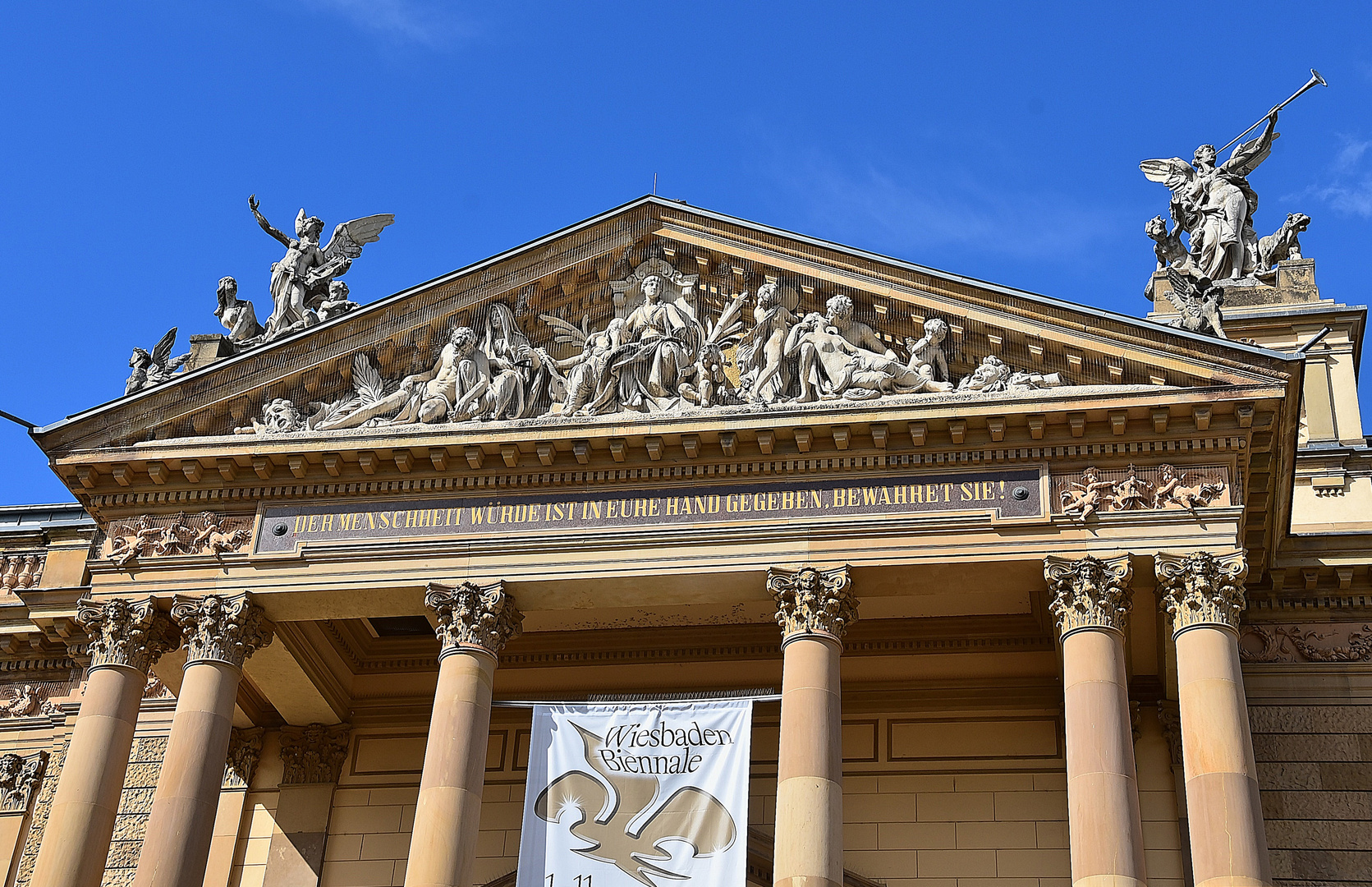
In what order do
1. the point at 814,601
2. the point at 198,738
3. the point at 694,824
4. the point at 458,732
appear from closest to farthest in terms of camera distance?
the point at 694,824 < the point at 458,732 < the point at 814,601 < the point at 198,738

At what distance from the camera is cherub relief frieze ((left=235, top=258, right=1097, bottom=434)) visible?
73.0 feet

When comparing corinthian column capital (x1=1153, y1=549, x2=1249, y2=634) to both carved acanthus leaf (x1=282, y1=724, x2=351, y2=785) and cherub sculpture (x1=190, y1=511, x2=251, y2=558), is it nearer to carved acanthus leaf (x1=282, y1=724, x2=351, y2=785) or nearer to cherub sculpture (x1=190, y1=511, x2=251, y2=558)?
cherub sculpture (x1=190, y1=511, x2=251, y2=558)

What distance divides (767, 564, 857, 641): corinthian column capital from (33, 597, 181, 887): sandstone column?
8743 millimetres

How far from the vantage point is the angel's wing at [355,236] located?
2866 cm

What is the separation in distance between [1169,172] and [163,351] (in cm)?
1859

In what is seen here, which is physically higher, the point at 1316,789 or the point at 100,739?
the point at 1316,789

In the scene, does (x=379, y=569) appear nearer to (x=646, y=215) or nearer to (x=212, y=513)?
(x=212, y=513)

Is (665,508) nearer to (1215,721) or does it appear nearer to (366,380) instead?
(366,380)

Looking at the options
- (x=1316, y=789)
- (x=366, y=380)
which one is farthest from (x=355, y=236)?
(x=1316, y=789)

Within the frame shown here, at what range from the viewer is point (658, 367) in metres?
22.9

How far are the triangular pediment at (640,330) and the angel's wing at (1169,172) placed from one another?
9.77 metres

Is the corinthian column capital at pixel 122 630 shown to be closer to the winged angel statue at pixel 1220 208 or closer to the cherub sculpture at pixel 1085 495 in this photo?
the cherub sculpture at pixel 1085 495

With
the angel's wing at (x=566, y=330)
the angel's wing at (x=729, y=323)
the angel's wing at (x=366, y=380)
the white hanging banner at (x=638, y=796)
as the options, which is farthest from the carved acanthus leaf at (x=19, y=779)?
the angel's wing at (x=729, y=323)

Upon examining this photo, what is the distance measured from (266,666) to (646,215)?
29.5ft
